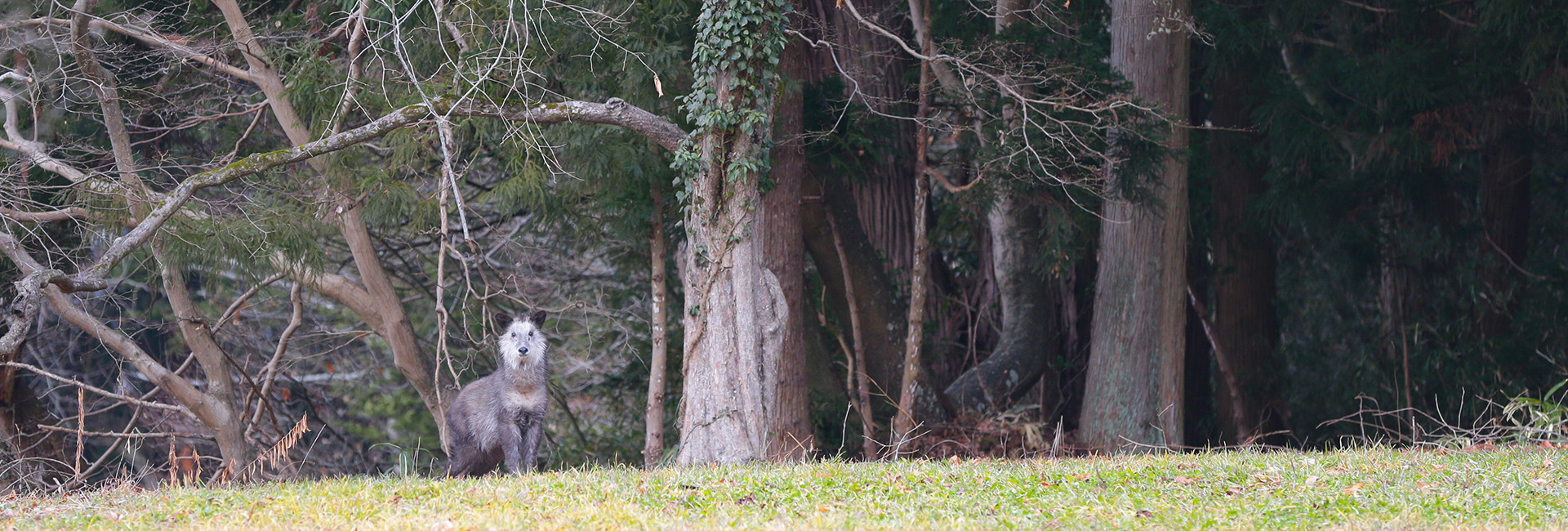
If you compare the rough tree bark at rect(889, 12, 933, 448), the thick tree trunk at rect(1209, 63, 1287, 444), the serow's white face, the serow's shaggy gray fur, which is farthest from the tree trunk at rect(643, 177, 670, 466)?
the thick tree trunk at rect(1209, 63, 1287, 444)

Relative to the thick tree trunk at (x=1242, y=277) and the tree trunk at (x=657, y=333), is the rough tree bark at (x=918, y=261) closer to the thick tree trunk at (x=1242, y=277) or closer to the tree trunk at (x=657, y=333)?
the tree trunk at (x=657, y=333)

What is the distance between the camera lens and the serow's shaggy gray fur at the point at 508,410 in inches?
300

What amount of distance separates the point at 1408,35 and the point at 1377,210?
9.64ft

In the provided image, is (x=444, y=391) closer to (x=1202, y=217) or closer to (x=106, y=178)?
(x=106, y=178)

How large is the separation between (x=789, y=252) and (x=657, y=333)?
6.85ft

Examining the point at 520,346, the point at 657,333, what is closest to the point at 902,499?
the point at 520,346

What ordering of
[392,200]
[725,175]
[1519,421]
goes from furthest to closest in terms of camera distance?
[392,200], [1519,421], [725,175]

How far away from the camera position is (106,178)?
32.6 ft

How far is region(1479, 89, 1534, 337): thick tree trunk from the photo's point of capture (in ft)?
44.4

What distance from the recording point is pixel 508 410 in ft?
25.1

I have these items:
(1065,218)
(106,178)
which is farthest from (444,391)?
(1065,218)

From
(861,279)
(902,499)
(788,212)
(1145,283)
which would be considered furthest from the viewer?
(861,279)

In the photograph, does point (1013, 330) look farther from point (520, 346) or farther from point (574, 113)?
point (520, 346)

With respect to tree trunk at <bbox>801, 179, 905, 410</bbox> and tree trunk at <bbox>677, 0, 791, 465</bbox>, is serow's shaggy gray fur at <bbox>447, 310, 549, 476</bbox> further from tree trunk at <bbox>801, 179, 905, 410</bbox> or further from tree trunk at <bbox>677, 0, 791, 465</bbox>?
tree trunk at <bbox>801, 179, 905, 410</bbox>
